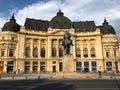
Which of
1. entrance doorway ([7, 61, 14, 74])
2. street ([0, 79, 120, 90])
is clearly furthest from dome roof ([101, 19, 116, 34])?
street ([0, 79, 120, 90])

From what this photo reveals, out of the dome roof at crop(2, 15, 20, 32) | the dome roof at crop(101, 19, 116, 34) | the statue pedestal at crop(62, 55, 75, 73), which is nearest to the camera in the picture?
the statue pedestal at crop(62, 55, 75, 73)

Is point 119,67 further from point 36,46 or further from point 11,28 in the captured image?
point 11,28

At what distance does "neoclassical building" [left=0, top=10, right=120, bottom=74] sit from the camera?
66.8m

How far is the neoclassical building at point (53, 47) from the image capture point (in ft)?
219

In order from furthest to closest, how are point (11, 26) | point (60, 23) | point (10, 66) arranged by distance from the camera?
1. point (60, 23)
2. point (11, 26)
3. point (10, 66)

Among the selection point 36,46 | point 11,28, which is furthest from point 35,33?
point 11,28

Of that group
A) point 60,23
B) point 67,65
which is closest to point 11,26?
point 60,23

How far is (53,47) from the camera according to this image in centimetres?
7256

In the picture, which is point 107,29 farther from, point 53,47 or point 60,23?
point 53,47

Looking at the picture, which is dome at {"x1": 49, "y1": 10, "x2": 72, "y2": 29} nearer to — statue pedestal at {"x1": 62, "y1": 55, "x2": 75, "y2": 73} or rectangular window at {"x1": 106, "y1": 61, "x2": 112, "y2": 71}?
rectangular window at {"x1": 106, "y1": 61, "x2": 112, "y2": 71}

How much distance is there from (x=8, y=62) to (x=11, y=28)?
14.4 m

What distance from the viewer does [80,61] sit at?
233ft

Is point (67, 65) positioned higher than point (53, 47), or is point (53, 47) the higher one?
point (53, 47)

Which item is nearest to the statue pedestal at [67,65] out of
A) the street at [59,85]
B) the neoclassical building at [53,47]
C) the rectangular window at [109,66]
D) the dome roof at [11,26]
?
the street at [59,85]
